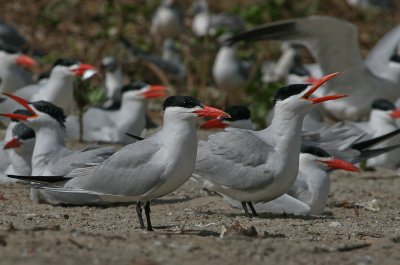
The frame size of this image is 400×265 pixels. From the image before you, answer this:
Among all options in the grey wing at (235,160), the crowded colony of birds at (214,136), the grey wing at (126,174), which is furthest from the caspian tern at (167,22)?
the grey wing at (126,174)

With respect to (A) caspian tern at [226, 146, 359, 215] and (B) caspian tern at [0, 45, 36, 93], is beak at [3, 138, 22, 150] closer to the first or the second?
(A) caspian tern at [226, 146, 359, 215]

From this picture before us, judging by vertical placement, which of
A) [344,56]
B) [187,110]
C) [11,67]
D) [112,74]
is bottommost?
[112,74]

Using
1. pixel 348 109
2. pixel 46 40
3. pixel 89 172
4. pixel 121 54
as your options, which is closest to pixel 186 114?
pixel 89 172

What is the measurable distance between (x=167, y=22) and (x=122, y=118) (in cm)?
614

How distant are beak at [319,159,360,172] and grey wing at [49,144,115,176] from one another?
5.11ft

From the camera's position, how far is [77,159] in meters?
6.44

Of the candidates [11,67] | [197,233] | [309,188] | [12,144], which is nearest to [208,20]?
[11,67]

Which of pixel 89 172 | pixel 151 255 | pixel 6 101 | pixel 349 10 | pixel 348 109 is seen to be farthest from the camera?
pixel 349 10

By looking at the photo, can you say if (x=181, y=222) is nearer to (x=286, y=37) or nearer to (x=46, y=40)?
(x=286, y=37)

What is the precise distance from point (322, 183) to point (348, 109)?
4507 millimetres

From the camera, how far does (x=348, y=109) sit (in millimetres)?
10789

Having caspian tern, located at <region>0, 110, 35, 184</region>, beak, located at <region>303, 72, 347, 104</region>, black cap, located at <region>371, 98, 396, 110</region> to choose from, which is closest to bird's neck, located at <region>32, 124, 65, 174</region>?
caspian tern, located at <region>0, 110, 35, 184</region>

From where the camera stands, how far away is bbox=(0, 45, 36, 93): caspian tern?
1023 centimetres

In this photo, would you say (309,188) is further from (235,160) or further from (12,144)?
(12,144)
